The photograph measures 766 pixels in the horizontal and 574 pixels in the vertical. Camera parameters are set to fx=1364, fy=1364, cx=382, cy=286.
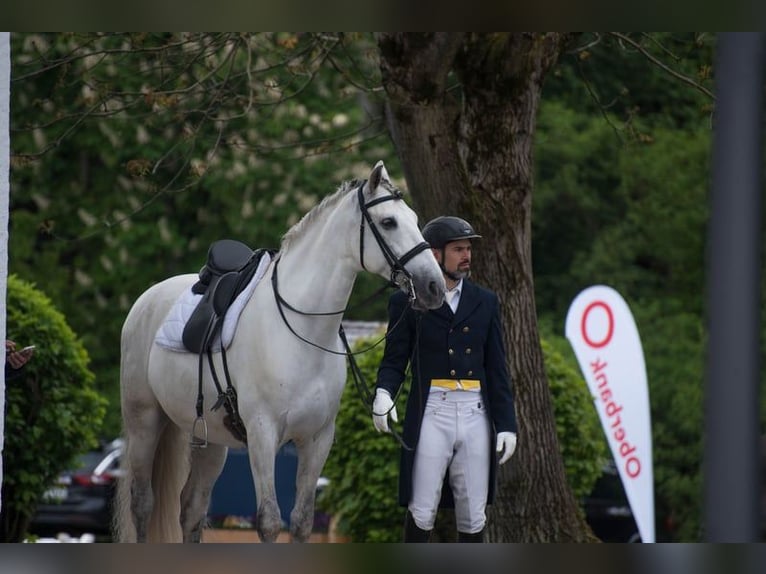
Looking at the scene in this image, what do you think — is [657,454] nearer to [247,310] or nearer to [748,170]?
[247,310]

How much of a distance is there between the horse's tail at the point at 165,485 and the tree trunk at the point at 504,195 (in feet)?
9.08

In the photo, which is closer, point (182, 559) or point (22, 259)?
point (182, 559)

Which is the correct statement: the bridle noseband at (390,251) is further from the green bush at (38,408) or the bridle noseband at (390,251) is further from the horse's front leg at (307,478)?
the green bush at (38,408)

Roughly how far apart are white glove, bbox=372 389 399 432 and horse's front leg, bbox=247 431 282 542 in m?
0.55

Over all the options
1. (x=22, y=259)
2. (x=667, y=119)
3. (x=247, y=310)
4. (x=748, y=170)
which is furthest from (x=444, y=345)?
(x=667, y=119)

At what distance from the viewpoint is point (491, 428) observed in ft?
23.1

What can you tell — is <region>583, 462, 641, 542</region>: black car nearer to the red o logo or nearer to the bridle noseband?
the red o logo

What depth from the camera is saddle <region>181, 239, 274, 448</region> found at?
24.0 feet

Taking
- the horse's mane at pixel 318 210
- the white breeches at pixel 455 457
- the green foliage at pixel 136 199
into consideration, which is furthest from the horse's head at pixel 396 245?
the green foliage at pixel 136 199

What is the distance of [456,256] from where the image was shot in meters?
7.09

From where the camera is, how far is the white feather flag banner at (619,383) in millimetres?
13539

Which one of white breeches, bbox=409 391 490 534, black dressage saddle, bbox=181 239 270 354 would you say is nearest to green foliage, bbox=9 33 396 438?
black dressage saddle, bbox=181 239 270 354

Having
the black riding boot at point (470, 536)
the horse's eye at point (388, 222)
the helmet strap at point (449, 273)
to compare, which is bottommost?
the black riding boot at point (470, 536)

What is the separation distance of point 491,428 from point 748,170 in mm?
4753
